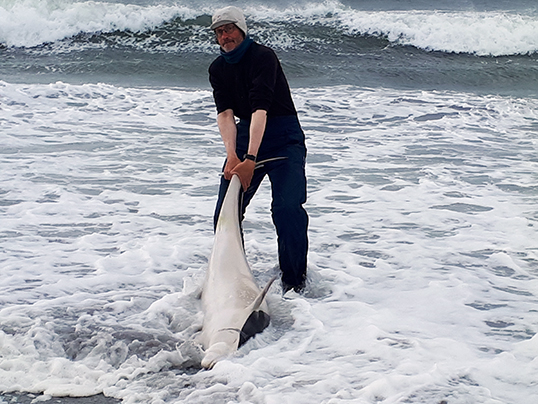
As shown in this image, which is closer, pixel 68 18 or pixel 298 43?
pixel 298 43

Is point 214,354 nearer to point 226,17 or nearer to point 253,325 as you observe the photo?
point 253,325

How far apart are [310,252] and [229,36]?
1845mm

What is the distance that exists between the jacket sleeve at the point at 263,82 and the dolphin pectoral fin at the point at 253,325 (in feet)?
3.98

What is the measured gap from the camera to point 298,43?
20.0 m

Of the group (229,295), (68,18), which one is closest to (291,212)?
(229,295)

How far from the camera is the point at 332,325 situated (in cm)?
390

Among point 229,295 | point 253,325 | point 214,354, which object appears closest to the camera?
point 214,354

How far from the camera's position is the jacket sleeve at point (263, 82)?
159 inches

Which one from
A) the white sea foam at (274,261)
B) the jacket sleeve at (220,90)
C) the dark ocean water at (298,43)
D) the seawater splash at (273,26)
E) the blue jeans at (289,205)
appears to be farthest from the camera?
the seawater splash at (273,26)

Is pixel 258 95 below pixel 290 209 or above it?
above

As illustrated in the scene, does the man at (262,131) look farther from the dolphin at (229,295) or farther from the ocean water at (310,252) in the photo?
the ocean water at (310,252)

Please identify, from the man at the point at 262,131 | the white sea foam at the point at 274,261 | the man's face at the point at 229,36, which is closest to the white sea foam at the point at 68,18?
the white sea foam at the point at 274,261

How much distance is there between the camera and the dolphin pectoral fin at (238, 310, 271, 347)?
3.49 m

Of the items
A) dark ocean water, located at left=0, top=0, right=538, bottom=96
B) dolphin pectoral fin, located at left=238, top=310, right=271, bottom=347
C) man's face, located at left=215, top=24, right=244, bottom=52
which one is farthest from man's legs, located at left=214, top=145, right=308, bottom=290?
dark ocean water, located at left=0, top=0, right=538, bottom=96
